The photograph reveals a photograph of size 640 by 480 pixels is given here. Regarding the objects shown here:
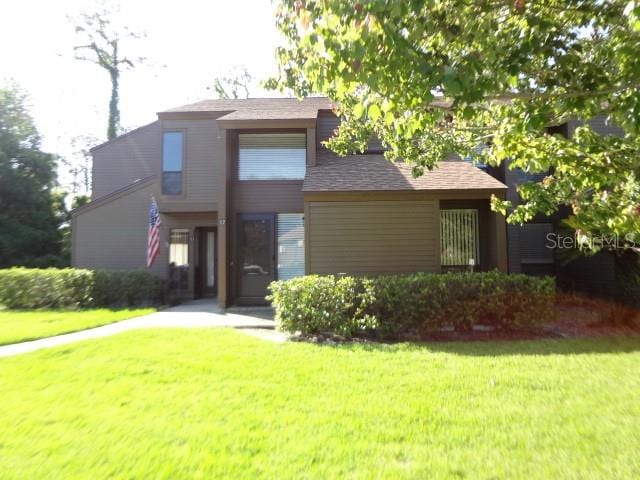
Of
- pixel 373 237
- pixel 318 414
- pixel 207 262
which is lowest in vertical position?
pixel 318 414

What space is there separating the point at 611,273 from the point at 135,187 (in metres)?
15.9

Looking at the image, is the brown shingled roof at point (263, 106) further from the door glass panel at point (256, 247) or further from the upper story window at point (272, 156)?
the door glass panel at point (256, 247)

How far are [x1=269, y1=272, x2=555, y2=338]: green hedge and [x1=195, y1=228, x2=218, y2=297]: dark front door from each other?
7.60 m

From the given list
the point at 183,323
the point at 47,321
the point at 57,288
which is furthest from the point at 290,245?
the point at 57,288

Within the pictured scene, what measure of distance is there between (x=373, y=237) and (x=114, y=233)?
34.8 feet

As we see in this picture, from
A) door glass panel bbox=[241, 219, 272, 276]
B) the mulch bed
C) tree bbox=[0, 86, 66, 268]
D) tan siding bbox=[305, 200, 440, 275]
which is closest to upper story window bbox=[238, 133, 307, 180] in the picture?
door glass panel bbox=[241, 219, 272, 276]

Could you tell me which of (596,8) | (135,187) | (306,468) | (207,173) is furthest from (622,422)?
(135,187)

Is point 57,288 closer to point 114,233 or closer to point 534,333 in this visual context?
point 114,233

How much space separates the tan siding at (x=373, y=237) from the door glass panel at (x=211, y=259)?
21.7ft

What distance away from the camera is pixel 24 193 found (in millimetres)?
22172

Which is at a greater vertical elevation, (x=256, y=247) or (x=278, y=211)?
(x=278, y=211)

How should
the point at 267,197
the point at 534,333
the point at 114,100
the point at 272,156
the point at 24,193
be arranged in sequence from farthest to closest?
the point at 114,100, the point at 24,193, the point at 272,156, the point at 267,197, the point at 534,333

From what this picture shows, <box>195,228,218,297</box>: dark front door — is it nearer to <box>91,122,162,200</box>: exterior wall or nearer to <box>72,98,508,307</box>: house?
<box>72,98,508,307</box>: house

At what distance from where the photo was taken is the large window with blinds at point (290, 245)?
11703 mm
